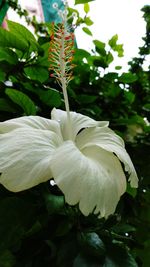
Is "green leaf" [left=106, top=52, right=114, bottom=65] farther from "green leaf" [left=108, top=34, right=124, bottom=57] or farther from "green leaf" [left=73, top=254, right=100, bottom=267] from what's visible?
"green leaf" [left=73, top=254, right=100, bottom=267]

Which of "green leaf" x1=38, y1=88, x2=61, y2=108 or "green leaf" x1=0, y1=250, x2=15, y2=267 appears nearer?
"green leaf" x1=0, y1=250, x2=15, y2=267

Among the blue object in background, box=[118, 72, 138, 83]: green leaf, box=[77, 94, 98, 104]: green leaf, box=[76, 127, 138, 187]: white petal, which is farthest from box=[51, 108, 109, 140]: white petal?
the blue object in background

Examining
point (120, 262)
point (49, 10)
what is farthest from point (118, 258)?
point (49, 10)

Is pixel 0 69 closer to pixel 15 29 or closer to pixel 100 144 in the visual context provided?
pixel 15 29

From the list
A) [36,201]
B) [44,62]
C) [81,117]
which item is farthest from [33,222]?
[44,62]

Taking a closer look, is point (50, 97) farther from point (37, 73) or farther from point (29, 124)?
point (29, 124)

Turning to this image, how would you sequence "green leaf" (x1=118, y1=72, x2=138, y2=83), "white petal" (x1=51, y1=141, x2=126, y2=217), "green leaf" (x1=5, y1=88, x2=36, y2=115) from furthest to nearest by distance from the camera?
"green leaf" (x1=118, y1=72, x2=138, y2=83), "green leaf" (x1=5, y1=88, x2=36, y2=115), "white petal" (x1=51, y1=141, x2=126, y2=217)

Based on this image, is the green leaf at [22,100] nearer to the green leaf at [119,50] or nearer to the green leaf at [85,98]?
the green leaf at [85,98]

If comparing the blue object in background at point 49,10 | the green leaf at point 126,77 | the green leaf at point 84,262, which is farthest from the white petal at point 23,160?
the blue object in background at point 49,10
